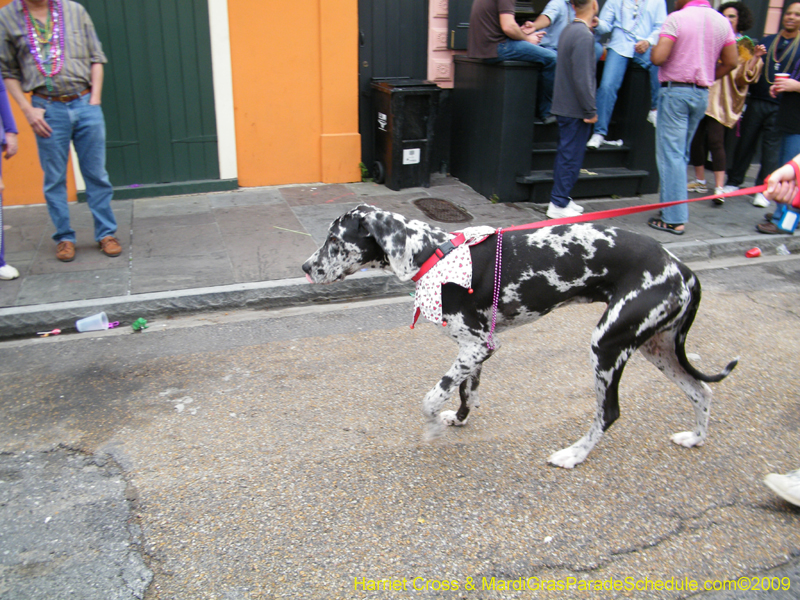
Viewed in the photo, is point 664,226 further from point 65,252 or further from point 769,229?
point 65,252

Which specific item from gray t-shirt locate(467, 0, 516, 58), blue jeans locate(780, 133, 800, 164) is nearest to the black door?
gray t-shirt locate(467, 0, 516, 58)

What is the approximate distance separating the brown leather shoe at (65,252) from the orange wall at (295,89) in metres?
2.79

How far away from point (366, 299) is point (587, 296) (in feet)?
9.55

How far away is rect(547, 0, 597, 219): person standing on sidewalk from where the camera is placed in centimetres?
704

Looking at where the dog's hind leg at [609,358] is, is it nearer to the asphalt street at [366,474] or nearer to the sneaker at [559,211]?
the asphalt street at [366,474]

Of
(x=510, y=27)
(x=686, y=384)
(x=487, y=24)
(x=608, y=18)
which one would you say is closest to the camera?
(x=686, y=384)

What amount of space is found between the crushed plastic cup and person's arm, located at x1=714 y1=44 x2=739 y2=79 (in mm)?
6924

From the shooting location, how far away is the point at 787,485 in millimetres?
3160

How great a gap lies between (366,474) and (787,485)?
6.90 feet

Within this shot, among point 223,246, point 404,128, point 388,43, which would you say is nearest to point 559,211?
point 404,128

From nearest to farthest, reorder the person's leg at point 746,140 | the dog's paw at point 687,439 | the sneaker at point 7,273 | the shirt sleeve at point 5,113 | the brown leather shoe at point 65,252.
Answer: the dog's paw at point 687,439 → the shirt sleeve at point 5,113 → the sneaker at point 7,273 → the brown leather shoe at point 65,252 → the person's leg at point 746,140

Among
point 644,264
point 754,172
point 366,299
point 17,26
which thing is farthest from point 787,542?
point 754,172

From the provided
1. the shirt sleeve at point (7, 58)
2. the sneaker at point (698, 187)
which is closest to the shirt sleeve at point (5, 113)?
the shirt sleeve at point (7, 58)

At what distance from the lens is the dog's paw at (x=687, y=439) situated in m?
3.71
